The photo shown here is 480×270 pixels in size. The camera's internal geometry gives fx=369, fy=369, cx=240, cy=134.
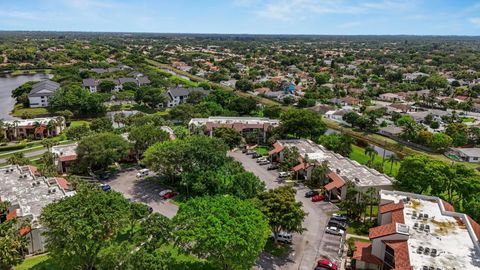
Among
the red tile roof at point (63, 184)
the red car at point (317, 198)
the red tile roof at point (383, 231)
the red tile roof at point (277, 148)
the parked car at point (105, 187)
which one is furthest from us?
the red tile roof at point (277, 148)

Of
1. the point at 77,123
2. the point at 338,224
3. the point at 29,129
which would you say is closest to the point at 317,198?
the point at 338,224

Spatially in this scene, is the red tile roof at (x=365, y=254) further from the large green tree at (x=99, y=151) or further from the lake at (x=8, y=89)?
the lake at (x=8, y=89)

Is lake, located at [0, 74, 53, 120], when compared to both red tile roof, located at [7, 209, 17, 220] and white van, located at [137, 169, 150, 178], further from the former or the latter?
red tile roof, located at [7, 209, 17, 220]

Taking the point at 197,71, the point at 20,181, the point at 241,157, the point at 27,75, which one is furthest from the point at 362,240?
the point at 27,75

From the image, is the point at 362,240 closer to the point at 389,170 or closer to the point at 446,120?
the point at 389,170

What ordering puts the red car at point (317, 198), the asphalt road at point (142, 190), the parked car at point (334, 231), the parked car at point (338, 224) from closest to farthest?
the parked car at point (334, 231) < the parked car at point (338, 224) < the asphalt road at point (142, 190) < the red car at point (317, 198)

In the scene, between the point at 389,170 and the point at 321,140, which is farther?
the point at 321,140

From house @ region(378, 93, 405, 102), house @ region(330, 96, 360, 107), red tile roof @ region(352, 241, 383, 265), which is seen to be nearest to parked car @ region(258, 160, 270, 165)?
red tile roof @ region(352, 241, 383, 265)

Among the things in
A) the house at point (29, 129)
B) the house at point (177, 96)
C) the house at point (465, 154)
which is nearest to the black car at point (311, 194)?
the house at point (465, 154)
